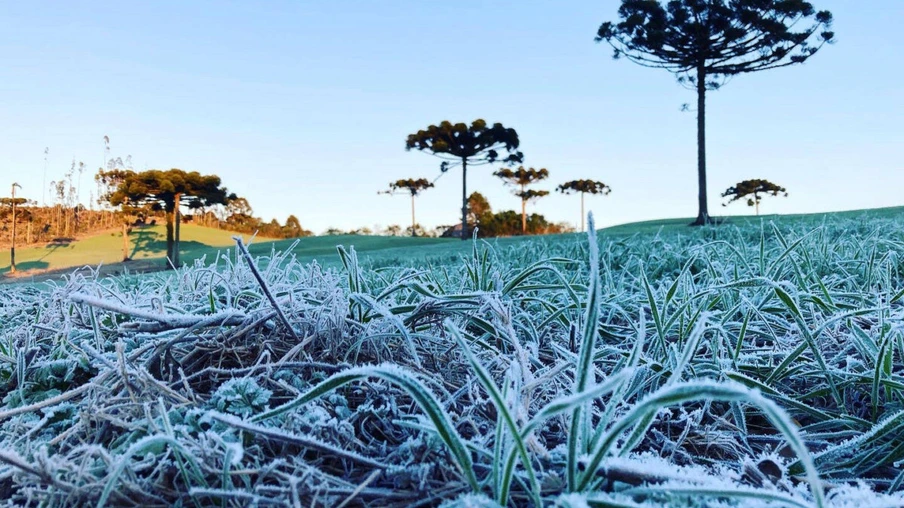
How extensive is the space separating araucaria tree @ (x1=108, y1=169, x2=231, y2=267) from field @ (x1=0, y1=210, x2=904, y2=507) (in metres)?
23.4

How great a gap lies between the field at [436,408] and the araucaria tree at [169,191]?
76.7 feet

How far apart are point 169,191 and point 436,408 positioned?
25410 millimetres

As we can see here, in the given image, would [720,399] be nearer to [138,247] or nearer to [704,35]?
[704,35]

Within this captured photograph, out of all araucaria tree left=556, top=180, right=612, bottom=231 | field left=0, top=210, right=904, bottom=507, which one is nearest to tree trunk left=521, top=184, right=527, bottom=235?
araucaria tree left=556, top=180, right=612, bottom=231

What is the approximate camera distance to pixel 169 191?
23094mm

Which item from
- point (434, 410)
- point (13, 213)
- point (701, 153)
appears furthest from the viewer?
point (13, 213)

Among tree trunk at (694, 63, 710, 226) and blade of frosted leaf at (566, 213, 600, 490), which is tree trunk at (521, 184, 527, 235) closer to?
tree trunk at (694, 63, 710, 226)

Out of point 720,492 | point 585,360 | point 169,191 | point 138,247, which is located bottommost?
point 720,492

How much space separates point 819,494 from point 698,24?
1921 cm

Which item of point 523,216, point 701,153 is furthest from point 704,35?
point 523,216

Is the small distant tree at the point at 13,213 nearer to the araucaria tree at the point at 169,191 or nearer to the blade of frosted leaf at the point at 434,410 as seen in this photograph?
the araucaria tree at the point at 169,191

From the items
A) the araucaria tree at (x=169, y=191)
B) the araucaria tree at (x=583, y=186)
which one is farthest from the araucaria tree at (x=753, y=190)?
the araucaria tree at (x=169, y=191)

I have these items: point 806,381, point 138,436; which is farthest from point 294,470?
point 806,381

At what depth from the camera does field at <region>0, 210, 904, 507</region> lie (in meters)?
0.56
